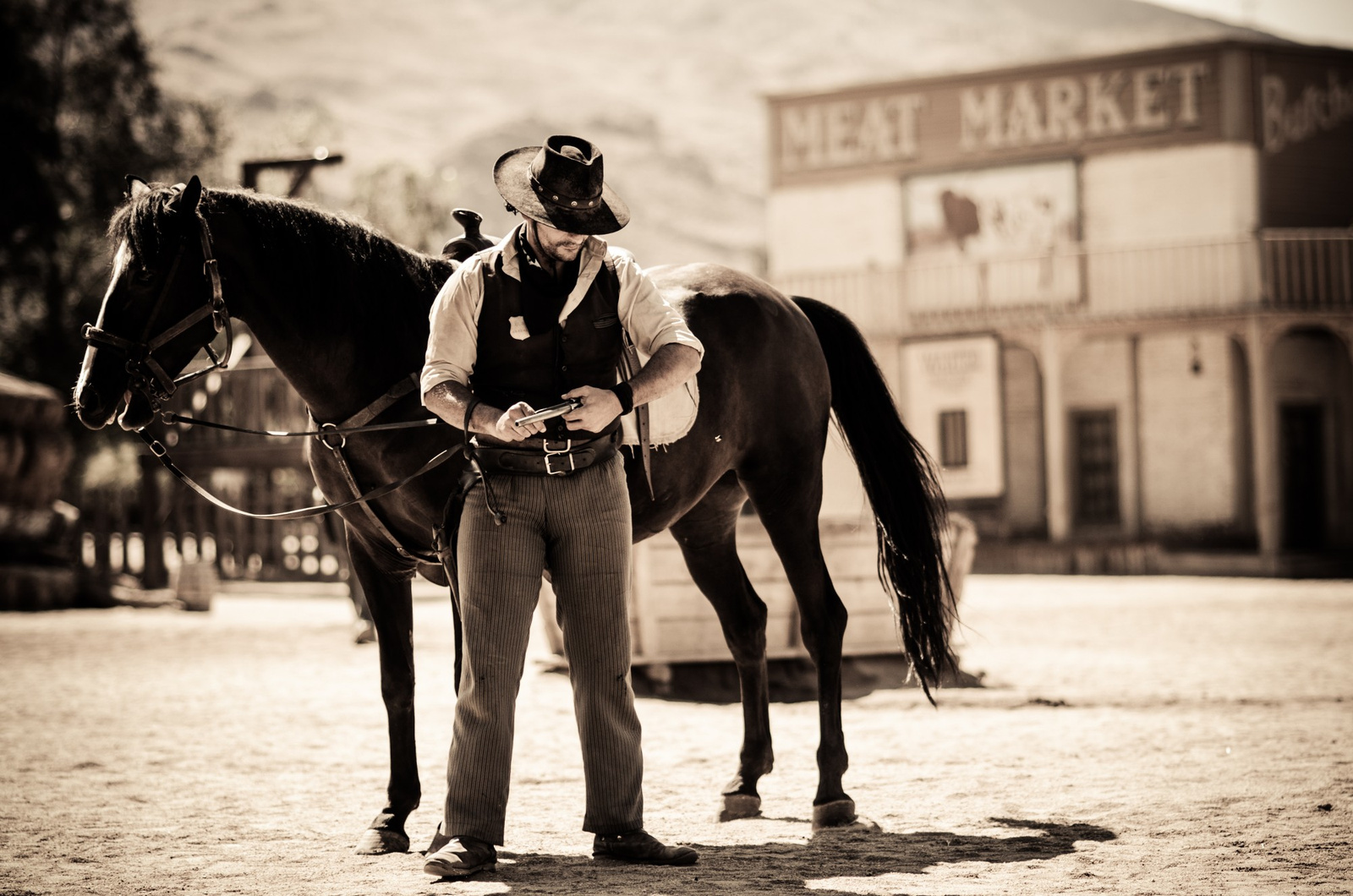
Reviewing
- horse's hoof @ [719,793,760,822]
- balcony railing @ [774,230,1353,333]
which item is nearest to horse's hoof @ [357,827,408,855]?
horse's hoof @ [719,793,760,822]

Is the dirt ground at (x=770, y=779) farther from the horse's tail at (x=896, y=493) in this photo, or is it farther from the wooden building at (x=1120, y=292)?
the wooden building at (x=1120, y=292)

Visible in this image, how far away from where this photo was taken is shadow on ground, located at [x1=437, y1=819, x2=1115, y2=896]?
4.07 m

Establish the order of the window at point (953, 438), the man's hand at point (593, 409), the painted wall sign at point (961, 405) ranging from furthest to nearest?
the window at point (953, 438) → the painted wall sign at point (961, 405) → the man's hand at point (593, 409)

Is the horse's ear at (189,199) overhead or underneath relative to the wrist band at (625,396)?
overhead

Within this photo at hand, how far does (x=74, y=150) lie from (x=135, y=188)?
2816 cm

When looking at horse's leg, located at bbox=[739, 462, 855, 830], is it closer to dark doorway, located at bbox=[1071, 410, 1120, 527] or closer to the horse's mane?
the horse's mane

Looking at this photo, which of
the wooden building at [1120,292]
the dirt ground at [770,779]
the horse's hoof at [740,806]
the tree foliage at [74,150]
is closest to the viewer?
the dirt ground at [770,779]

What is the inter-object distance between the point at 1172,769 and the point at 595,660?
3.00m

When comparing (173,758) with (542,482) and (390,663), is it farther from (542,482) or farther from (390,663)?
(542,482)

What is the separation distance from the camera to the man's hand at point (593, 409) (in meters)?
4.02

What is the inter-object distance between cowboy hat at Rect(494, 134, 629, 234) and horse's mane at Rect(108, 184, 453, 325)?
0.82 meters

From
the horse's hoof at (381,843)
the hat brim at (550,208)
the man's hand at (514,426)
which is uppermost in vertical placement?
the hat brim at (550,208)

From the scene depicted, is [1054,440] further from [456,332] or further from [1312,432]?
[456,332]

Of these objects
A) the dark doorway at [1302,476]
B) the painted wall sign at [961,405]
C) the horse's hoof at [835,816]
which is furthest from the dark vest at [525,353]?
the dark doorway at [1302,476]
